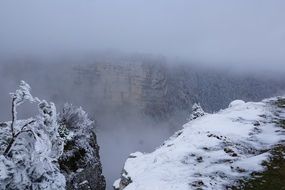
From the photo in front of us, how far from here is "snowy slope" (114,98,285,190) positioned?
47.3 ft

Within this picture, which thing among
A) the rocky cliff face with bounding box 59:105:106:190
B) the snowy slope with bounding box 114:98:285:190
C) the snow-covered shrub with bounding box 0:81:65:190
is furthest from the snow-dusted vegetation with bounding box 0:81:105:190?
the rocky cliff face with bounding box 59:105:106:190

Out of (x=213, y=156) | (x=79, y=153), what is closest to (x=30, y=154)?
(x=213, y=156)

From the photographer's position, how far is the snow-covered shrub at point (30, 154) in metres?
13.5

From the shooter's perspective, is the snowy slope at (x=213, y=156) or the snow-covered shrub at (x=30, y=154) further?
the snowy slope at (x=213, y=156)

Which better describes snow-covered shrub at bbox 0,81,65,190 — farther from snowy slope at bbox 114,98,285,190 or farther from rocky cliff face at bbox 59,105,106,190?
rocky cliff face at bbox 59,105,106,190

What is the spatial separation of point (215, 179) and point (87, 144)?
16.6 metres

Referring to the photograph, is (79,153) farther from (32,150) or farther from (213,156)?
(32,150)

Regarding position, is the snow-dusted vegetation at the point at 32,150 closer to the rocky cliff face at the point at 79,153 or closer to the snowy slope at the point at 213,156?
the snowy slope at the point at 213,156

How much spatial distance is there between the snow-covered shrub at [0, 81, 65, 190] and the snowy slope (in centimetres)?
259

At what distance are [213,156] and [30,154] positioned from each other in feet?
20.4

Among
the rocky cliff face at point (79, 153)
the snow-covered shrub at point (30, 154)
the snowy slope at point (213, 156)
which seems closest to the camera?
the snow-covered shrub at point (30, 154)

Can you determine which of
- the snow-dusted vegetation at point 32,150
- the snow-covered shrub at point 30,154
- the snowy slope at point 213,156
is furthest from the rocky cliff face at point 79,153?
the snow-covered shrub at point 30,154

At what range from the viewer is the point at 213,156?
16.4 metres

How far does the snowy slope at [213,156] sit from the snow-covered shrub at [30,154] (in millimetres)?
2586
